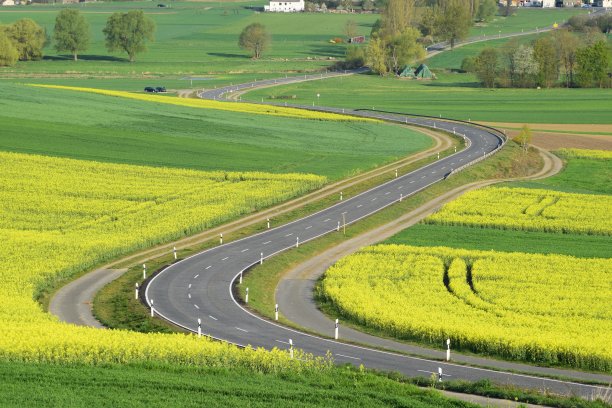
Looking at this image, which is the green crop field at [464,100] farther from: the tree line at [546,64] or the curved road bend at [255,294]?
the curved road bend at [255,294]

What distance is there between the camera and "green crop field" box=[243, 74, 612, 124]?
15705 cm

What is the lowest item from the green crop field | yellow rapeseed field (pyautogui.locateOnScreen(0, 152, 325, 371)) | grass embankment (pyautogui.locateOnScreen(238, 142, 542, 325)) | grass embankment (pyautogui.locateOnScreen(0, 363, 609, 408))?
the green crop field

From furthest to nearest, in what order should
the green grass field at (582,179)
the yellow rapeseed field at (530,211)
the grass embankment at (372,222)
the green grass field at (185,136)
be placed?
the green grass field at (185,136)
the green grass field at (582,179)
the yellow rapeseed field at (530,211)
the grass embankment at (372,222)

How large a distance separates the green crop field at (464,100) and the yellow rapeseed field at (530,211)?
196 feet

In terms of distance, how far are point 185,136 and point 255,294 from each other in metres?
57.1

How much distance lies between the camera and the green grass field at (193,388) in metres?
38.7

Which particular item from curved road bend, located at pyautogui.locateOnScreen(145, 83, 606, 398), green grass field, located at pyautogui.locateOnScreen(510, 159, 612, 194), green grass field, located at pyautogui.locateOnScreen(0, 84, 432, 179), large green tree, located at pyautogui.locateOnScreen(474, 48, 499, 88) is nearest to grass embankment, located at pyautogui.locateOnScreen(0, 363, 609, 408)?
curved road bend, located at pyautogui.locateOnScreen(145, 83, 606, 398)

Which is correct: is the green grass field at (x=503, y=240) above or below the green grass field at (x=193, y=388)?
below

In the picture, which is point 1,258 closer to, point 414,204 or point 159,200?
point 159,200

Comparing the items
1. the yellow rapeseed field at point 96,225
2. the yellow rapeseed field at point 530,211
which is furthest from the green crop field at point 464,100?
the yellow rapeseed field at point 96,225

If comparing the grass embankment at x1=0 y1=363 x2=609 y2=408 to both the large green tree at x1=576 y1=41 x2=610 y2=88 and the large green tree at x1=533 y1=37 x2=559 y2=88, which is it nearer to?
the large green tree at x1=533 y1=37 x2=559 y2=88

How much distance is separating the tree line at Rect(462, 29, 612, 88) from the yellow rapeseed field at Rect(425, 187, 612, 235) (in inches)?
3996

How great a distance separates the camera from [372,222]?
8281 cm

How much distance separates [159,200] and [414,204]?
19.4 meters
